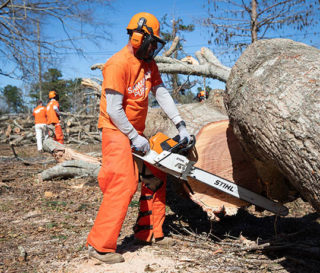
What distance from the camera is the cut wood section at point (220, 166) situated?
3.33 m

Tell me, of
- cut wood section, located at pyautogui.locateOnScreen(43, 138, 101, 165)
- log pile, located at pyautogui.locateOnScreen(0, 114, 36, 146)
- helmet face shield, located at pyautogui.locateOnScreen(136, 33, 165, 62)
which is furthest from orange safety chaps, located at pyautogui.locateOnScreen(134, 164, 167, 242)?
log pile, located at pyautogui.locateOnScreen(0, 114, 36, 146)

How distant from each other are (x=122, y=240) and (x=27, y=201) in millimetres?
2240

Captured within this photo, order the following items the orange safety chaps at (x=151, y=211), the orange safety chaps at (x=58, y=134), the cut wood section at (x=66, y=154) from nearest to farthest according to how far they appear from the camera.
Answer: the orange safety chaps at (x=151, y=211) < the cut wood section at (x=66, y=154) < the orange safety chaps at (x=58, y=134)

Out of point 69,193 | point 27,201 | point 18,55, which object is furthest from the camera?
point 18,55

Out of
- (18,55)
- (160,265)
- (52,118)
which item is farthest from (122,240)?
(52,118)

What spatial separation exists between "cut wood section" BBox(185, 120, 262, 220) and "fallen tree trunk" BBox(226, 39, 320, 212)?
18.5 inches

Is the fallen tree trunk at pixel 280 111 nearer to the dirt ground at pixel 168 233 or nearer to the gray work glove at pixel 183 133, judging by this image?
the gray work glove at pixel 183 133

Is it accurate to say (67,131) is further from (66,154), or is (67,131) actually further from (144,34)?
(144,34)

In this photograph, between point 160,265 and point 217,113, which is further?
point 217,113

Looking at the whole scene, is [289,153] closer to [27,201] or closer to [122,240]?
[122,240]

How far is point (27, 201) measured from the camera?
186 inches

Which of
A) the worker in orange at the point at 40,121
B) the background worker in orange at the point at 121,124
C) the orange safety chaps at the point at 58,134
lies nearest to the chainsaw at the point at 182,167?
the background worker in orange at the point at 121,124

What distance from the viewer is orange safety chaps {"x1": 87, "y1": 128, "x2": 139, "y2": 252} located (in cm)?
246

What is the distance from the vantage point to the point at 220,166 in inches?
135
